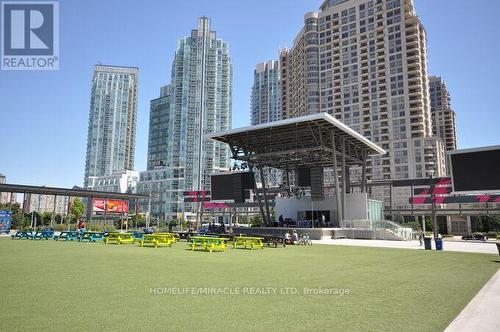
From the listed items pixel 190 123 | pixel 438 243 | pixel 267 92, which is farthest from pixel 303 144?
pixel 267 92

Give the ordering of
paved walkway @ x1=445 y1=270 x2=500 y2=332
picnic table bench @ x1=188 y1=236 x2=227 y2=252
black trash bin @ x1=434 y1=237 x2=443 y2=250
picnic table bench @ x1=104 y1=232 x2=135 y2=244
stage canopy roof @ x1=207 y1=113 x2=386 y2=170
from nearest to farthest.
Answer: paved walkway @ x1=445 y1=270 x2=500 y2=332 → picnic table bench @ x1=188 y1=236 x2=227 y2=252 → black trash bin @ x1=434 y1=237 x2=443 y2=250 → picnic table bench @ x1=104 y1=232 x2=135 y2=244 → stage canopy roof @ x1=207 y1=113 x2=386 y2=170

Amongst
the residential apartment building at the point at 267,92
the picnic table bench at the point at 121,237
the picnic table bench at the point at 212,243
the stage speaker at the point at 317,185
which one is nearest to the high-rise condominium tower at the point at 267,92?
the residential apartment building at the point at 267,92

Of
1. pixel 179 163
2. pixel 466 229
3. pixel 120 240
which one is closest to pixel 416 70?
pixel 466 229

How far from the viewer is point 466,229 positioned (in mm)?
77062

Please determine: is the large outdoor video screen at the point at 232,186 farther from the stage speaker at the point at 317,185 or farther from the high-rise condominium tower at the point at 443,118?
the high-rise condominium tower at the point at 443,118

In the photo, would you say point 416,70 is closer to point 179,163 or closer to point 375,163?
point 375,163

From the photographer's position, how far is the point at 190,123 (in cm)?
12775

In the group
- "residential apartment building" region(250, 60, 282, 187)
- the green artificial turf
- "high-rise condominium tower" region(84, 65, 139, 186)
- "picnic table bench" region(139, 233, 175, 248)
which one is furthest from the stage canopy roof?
"residential apartment building" region(250, 60, 282, 187)

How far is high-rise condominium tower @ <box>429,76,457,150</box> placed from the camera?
135m

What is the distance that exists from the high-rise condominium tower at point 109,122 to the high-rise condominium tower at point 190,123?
2640 centimetres

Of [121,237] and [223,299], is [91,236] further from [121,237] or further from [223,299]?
[223,299]

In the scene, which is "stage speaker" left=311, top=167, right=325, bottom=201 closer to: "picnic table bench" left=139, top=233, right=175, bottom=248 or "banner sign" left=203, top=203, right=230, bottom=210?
"picnic table bench" left=139, top=233, right=175, bottom=248

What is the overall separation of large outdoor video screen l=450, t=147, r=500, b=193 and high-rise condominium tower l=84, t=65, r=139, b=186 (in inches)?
5641

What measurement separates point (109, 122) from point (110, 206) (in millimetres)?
109491
